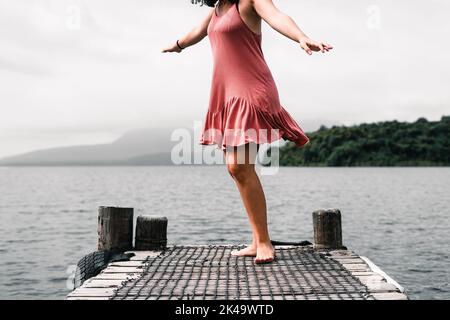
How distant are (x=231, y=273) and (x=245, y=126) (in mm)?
1337

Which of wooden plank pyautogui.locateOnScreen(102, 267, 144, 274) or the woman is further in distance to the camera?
wooden plank pyautogui.locateOnScreen(102, 267, 144, 274)

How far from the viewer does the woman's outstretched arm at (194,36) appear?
624 centimetres

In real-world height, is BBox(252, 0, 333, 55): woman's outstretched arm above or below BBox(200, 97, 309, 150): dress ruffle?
above

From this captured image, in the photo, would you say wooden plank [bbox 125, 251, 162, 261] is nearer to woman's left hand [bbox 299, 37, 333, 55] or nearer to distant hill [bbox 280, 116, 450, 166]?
woman's left hand [bbox 299, 37, 333, 55]

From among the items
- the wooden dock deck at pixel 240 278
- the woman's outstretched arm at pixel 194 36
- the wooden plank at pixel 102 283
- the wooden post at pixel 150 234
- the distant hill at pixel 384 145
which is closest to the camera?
the wooden dock deck at pixel 240 278

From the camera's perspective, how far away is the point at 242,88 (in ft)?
18.4

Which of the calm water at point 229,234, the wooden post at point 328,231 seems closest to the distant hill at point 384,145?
the calm water at point 229,234

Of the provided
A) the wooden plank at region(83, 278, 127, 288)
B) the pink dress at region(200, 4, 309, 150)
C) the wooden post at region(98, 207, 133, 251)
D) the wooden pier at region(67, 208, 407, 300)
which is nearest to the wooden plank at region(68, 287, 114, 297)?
the wooden pier at region(67, 208, 407, 300)

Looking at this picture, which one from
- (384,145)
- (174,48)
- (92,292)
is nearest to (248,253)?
(92,292)

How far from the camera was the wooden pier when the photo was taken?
479cm

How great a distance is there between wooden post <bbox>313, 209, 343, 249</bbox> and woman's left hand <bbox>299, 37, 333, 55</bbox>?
2830 millimetres

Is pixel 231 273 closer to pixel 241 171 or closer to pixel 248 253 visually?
pixel 248 253

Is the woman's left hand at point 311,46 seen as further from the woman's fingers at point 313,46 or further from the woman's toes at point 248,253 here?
the woman's toes at point 248,253

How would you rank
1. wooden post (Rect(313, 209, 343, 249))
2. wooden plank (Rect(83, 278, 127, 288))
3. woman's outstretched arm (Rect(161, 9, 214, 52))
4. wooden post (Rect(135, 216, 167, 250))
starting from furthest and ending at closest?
1. wooden post (Rect(135, 216, 167, 250))
2. wooden post (Rect(313, 209, 343, 249))
3. woman's outstretched arm (Rect(161, 9, 214, 52))
4. wooden plank (Rect(83, 278, 127, 288))
